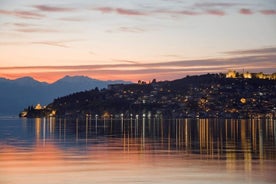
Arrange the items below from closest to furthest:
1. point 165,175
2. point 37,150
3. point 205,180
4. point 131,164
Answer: point 205,180 < point 165,175 < point 131,164 < point 37,150

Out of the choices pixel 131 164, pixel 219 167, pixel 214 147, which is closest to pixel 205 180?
pixel 219 167

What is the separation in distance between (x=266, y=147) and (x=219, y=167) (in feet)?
47.4

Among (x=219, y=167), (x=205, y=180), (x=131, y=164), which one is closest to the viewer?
(x=205, y=180)

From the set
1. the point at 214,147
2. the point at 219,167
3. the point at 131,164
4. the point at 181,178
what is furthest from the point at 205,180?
the point at 214,147

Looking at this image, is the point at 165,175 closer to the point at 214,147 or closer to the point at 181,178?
the point at 181,178

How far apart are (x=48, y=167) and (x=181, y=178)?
320 inches

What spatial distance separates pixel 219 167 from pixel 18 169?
33.3 ft

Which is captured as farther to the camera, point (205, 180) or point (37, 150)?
point (37, 150)

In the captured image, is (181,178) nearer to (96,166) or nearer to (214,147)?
(96,166)

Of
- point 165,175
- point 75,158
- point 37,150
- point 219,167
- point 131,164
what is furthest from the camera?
point 37,150

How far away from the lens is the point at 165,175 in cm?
2764

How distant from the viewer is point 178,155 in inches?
1475

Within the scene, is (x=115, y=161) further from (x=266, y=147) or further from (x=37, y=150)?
(x=266, y=147)

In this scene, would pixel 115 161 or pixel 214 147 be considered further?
pixel 214 147
